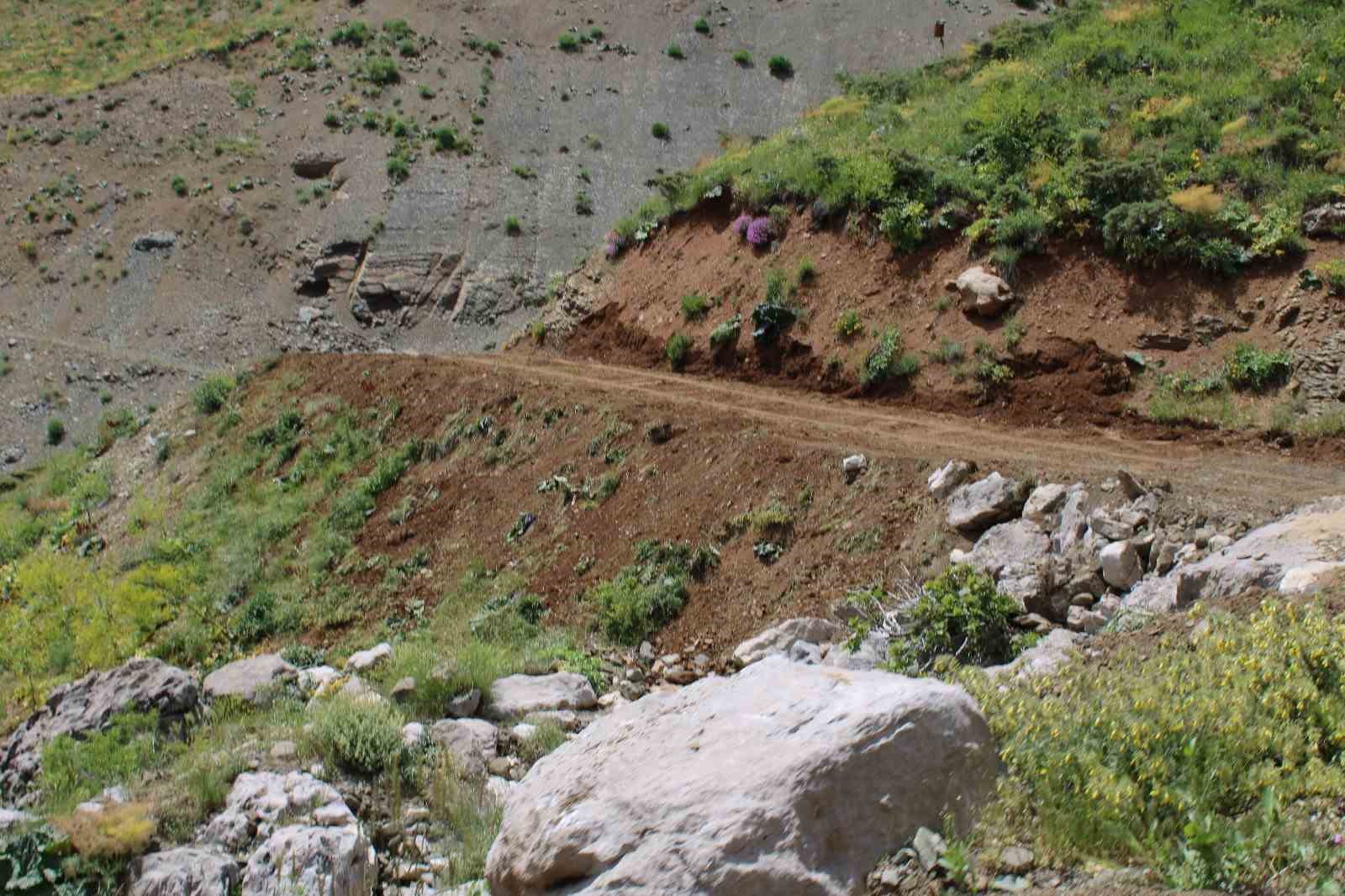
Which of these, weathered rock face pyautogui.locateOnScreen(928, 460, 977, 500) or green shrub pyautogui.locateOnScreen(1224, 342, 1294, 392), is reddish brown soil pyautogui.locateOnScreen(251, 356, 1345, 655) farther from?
green shrub pyautogui.locateOnScreen(1224, 342, 1294, 392)

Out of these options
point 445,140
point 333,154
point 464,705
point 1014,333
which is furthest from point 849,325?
point 333,154

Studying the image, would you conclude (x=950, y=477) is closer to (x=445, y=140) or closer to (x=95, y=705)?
(x=95, y=705)

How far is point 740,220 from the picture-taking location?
64.5 ft

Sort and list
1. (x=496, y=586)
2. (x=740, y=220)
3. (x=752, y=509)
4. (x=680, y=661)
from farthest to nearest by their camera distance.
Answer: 1. (x=740, y=220)
2. (x=496, y=586)
3. (x=752, y=509)
4. (x=680, y=661)

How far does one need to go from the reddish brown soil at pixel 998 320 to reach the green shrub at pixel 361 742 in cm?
897

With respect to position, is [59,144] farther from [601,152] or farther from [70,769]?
[70,769]

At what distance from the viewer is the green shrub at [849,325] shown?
646 inches

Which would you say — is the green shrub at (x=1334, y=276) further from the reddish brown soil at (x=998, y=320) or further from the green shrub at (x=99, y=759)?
the green shrub at (x=99, y=759)

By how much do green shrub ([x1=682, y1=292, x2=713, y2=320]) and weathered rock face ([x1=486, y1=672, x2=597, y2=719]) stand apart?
33.6ft

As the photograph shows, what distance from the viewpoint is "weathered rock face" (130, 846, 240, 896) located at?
Answer: 251 inches

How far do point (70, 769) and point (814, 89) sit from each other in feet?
122

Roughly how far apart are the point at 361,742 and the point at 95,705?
3.11m

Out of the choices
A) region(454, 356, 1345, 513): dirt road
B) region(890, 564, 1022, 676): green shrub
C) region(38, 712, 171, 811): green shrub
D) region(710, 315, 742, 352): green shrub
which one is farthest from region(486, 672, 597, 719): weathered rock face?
region(710, 315, 742, 352): green shrub

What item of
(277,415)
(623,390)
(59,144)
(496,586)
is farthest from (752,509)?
(59,144)
